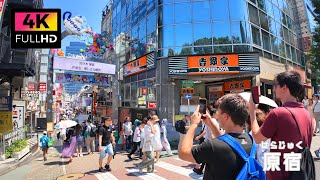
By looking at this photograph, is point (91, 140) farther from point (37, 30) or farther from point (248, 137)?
point (248, 137)

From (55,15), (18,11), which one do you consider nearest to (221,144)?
(55,15)

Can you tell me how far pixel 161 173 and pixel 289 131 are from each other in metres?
6.69

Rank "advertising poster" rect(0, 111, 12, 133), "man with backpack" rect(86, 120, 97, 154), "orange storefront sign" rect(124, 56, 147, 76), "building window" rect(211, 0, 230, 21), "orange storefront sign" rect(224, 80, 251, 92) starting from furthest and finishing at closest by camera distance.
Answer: "orange storefront sign" rect(124, 56, 147, 76), "building window" rect(211, 0, 230, 21), "orange storefront sign" rect(224, 80, 251, 92), "advertising poster" rect(0, 111, 12, 133), "man with backpack" rect(86, 120, 97, 154)

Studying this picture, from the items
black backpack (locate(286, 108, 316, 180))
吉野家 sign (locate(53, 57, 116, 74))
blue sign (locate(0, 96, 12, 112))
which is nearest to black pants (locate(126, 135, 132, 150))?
blue sign (locate(0, 96, 12, 112))

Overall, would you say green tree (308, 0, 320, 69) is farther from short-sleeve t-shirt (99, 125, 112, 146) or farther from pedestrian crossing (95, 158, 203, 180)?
short-sleeve t-shirt (99, 125, 112, 146)

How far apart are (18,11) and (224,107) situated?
6.38m

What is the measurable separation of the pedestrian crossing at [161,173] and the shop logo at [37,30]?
4.48 m

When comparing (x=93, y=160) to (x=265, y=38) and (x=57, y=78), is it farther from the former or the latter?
(x=265, y=38)

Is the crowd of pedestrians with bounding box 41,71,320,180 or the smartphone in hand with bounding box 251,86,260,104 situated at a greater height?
the smartphone in hand with bounding box 251,86,260,104

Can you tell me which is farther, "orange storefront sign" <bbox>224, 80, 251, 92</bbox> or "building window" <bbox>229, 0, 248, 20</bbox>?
"building window" <bbox>229, 0, 248, 20</bbox>

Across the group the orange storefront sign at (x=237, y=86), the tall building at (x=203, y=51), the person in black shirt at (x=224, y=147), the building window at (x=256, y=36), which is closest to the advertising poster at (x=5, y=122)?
the tall building at (x=203, y=51)

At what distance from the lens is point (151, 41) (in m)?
21.0

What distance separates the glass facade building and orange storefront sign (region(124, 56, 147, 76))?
0.74 meters

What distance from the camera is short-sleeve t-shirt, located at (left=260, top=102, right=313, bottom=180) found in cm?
265
